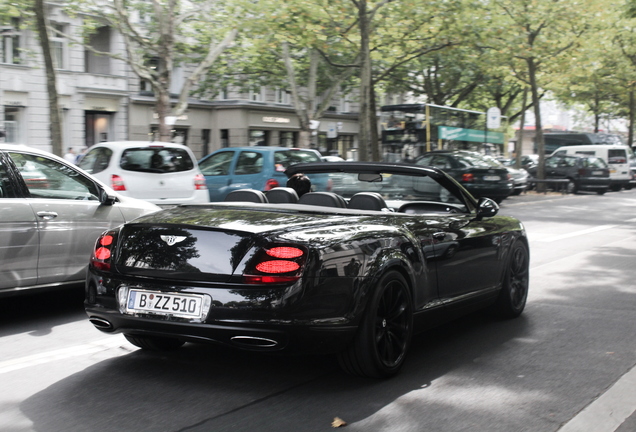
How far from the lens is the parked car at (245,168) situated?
1784cm

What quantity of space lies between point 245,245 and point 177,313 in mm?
518

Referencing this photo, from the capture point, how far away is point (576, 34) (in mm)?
34438

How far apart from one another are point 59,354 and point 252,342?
5.78ft

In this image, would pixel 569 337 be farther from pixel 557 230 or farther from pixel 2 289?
pixel 557 230

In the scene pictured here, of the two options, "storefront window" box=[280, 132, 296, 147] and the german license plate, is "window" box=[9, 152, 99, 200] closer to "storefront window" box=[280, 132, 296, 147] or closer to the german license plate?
the german license plate

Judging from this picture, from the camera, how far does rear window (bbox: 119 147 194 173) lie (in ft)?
45.2

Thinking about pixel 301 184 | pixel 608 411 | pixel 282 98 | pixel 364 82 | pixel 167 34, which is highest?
pixel 282 98

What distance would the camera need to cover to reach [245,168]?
59.2 ft

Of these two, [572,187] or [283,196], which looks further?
[572,187]

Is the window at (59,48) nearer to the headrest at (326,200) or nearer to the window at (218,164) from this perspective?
the window at (218,164)

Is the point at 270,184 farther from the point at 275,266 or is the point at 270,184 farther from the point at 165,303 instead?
the point at 275,266

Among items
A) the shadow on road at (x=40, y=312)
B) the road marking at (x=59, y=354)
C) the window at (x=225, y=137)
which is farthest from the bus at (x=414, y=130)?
the road marking at (x=59, y=354)

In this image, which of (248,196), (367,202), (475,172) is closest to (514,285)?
(367,202)

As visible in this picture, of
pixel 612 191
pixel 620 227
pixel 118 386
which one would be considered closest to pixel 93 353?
pixel 118 386
